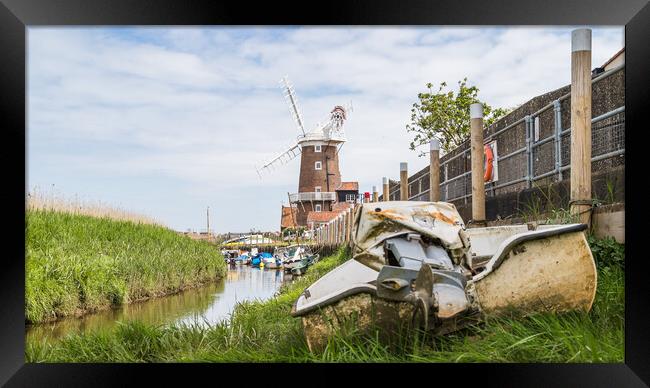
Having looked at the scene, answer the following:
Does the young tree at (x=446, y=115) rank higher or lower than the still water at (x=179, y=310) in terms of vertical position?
higher

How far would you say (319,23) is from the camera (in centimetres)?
243

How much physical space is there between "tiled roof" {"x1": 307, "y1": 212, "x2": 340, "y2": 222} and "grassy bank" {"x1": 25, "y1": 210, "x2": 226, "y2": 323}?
420 inches

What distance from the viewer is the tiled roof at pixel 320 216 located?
1971 cm

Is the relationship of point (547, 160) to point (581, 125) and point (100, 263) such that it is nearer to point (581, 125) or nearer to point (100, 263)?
point (581, 125)

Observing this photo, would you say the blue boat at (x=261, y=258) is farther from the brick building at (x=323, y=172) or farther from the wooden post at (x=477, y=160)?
the brick building at (x=323, y=172)

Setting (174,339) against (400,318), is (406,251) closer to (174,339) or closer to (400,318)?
(400,318)

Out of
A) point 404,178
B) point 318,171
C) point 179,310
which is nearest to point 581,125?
point 179,310

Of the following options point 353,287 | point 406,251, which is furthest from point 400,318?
point 406,251

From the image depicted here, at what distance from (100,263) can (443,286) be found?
5.28 meters

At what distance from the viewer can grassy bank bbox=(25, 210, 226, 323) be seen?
19.8 feet

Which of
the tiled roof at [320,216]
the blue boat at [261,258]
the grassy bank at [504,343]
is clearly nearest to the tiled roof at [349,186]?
the tiled roof at [320,216]

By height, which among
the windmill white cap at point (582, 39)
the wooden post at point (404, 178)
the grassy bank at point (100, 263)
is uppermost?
the windmill white cap at point (582, 39)

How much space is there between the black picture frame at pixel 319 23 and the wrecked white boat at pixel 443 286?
226 millimetres

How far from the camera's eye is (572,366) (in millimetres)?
2389
